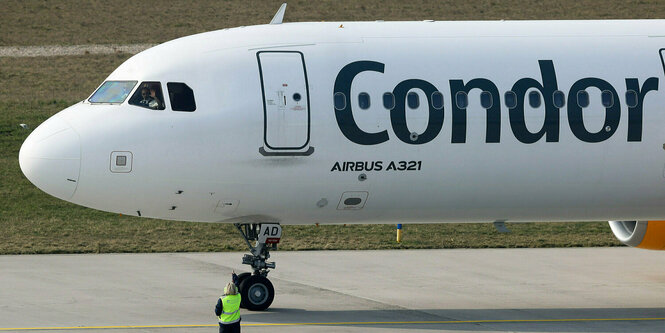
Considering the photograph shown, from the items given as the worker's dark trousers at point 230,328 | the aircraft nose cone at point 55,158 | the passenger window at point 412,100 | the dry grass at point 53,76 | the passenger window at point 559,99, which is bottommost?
the worker's dark trousers at point 230,328

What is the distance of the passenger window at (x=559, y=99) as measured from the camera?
21.2 m

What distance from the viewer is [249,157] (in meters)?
20.3

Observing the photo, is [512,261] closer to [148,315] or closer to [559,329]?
[559,329]

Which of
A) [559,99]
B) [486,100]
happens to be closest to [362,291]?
[486,100]

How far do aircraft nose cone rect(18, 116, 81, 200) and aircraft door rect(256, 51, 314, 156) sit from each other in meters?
3.20

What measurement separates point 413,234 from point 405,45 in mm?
12423

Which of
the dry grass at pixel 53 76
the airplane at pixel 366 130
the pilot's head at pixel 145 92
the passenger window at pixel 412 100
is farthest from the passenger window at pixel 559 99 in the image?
the dry grass at pixel 53 76

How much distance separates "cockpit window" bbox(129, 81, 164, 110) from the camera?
2036 cm

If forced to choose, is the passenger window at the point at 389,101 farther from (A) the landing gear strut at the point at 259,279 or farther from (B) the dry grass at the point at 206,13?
(B) the dry grass at the point at 206,13

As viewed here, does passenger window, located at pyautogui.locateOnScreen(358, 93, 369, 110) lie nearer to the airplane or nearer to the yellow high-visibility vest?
the airplane

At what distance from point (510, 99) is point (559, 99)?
0.91 m

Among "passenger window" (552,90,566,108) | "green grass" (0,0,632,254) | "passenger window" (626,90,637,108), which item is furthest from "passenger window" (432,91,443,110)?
"green grass" (0,0,632,254)

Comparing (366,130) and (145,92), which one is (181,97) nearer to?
(145,92)

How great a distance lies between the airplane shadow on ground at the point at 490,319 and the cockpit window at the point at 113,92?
4.57 m
